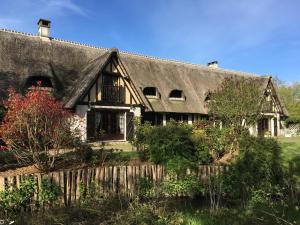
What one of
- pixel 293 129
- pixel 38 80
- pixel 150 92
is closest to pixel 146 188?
pixel 38 80

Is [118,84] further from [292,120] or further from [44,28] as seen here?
[292,120]

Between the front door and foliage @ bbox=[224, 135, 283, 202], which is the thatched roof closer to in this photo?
the front door

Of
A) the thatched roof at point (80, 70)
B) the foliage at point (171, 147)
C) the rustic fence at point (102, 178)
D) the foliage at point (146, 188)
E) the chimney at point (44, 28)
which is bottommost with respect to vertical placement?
the foliage at point (146, 188)

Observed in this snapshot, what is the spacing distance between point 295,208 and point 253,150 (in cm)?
302

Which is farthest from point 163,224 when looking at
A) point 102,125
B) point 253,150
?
point 102,125

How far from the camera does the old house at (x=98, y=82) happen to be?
21297 millimetres

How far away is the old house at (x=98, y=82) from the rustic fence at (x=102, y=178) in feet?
25.8

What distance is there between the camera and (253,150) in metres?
11.4

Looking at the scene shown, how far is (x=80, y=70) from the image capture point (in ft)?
81.0

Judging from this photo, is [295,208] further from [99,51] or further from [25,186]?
[99,51]

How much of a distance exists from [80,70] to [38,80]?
140 inches

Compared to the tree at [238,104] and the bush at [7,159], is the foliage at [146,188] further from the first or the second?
the tree at [238,104]

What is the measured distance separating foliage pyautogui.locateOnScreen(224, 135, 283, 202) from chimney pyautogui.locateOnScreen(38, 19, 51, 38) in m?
18.9

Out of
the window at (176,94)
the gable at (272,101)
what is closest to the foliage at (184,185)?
the window at (176,94)
